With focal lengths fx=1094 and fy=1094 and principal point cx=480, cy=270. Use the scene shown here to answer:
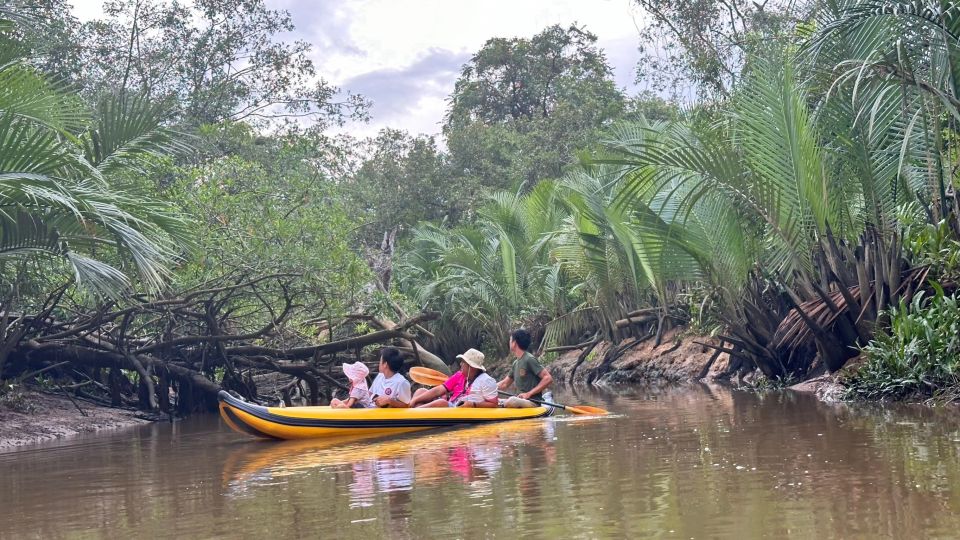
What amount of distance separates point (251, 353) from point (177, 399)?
1505mm

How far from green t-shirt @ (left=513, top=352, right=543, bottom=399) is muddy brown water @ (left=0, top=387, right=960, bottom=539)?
1.38m

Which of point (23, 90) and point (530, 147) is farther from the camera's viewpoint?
point (530, 147)

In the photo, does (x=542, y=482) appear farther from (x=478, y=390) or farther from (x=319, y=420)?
(x=478, y=390)

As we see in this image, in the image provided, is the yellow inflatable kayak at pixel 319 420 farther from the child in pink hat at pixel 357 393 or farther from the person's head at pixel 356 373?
the person's head at pixel 356 373

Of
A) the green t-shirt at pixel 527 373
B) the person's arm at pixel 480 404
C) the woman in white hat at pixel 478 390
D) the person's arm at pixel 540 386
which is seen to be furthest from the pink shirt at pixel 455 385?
the green t-shirt at pixel 527 373

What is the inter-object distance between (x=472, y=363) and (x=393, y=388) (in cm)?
100

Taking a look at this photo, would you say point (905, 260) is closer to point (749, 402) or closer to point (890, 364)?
point (890, 364)

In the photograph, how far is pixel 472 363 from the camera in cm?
1107

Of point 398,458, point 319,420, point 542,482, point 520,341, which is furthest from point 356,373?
point 542,482

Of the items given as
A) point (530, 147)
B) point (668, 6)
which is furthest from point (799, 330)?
point (530, 147)

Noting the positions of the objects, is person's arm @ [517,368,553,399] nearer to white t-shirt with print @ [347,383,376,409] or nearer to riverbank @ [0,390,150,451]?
white t-shirt with print @ [347,383,376,409]

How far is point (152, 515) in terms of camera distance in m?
5.95

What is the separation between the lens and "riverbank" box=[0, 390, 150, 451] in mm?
11461

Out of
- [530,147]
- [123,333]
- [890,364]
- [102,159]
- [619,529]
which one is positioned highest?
[530,147]
